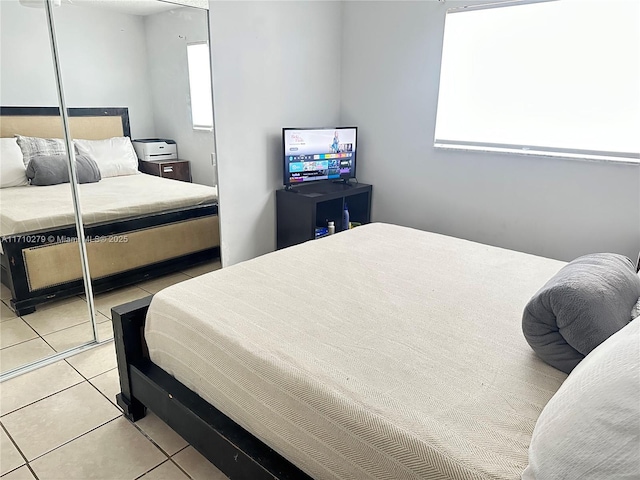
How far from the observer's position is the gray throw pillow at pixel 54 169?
226 centimetres

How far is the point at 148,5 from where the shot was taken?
239 cm

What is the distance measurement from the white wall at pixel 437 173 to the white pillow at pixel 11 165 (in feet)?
7.87

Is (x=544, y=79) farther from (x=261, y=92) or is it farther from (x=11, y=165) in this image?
(x=11, y=165)

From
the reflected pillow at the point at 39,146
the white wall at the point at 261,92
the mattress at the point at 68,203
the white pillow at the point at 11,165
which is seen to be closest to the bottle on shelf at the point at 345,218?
the white wall at the point at 261,92

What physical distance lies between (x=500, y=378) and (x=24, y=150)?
7.92 ft

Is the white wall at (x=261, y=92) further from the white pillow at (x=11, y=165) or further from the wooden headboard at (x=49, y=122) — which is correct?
the white pillow at (x=11, y=165)

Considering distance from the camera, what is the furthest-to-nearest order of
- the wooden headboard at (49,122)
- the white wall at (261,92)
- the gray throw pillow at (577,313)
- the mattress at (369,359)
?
the white wall at (261,92) → the wooden headboard at (49,122) → the gray throw pillow at (577,313) → the mattress at (369,359)

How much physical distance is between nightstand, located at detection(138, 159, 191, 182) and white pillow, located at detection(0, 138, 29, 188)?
58 centimetres

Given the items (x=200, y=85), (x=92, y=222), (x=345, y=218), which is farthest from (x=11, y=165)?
(x=345, y=218)

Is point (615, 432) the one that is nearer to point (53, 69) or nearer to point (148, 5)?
point (53, 69)

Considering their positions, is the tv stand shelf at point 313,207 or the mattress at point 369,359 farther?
the tv stand shelf at point 313,207

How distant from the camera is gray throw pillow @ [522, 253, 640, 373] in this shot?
1.16 metres

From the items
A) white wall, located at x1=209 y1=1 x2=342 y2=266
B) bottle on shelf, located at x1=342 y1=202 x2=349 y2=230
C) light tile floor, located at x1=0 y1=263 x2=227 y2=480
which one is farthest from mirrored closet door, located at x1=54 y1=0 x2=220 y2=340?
bottle on shelf, located at x1=342 y1=202 x2=349 y2=230

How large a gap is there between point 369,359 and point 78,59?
6.72ft
